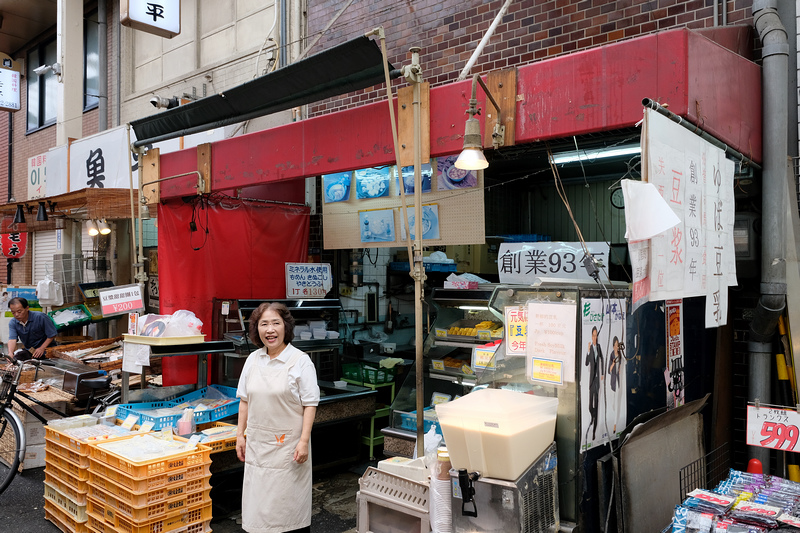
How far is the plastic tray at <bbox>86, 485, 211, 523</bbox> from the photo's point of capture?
15.6 ft

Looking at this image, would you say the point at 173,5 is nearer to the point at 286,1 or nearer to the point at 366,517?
the point at 286,1

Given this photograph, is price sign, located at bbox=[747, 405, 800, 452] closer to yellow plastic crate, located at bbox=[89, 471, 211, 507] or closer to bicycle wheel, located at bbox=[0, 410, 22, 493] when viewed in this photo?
yellow plastic crate, located at bbox=[89, 471, 211, 507]

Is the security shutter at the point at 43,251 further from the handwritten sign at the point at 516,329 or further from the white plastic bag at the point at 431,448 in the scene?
the handwritten sign at the point at 516,329

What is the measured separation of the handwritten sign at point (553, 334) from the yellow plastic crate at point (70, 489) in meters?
4.30

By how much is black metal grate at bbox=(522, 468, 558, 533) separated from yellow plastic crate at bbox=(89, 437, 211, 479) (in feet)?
9.97

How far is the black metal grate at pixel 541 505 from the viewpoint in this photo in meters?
3.31

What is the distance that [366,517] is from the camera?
3.90 meters

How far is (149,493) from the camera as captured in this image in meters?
4.77

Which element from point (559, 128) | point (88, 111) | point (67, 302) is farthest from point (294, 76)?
point (88, 111)

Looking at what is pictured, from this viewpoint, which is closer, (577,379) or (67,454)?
(577,379)

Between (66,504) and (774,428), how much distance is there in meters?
6.20

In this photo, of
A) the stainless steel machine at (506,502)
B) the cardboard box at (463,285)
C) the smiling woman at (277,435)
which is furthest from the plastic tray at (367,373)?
the stainless steel machine at (506,502)

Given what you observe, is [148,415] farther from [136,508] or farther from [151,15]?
[151,15]

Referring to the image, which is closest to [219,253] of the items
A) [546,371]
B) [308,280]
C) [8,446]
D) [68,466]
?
[308,280]
